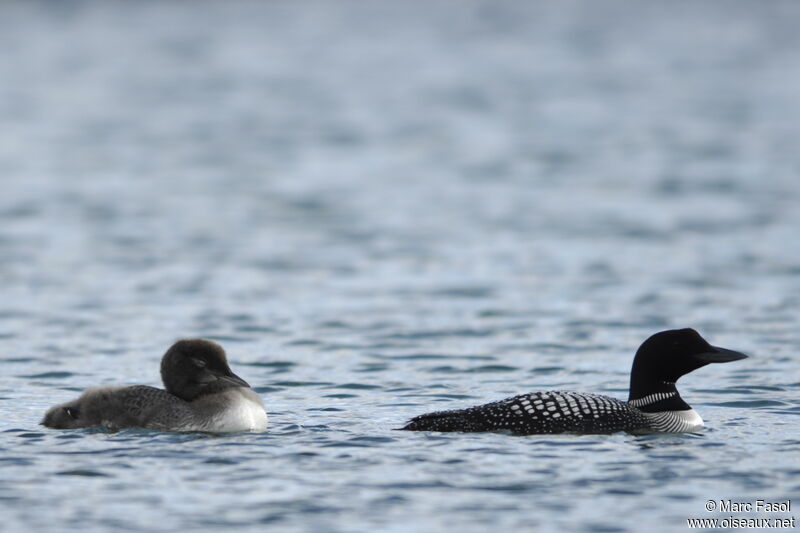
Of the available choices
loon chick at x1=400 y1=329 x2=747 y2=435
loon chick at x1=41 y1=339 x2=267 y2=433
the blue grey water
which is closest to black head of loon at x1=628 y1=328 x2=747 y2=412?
loon chick at x1=400 y1=329 x2=747 y2=435

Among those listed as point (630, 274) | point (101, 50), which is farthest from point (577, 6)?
point (630, 274)

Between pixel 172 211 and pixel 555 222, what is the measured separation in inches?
172

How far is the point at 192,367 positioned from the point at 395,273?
5933 millimetres

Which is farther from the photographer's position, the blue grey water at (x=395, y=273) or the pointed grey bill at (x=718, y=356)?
the pointed grey bill at (x=718, y=356)

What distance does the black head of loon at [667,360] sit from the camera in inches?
296

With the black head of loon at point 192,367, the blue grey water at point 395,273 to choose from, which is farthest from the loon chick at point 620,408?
the black head of loon at point 192,367

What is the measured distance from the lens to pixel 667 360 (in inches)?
296

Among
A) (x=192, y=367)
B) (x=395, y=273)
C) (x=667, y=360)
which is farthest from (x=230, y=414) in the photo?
(x=395, y=273)

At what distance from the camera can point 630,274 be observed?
12.9 meters

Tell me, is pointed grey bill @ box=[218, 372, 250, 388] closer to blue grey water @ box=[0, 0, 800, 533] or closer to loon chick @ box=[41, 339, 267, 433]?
loon chick @ box=[41, 339, 267, 433]

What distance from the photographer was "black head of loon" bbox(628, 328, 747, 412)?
7508 mm

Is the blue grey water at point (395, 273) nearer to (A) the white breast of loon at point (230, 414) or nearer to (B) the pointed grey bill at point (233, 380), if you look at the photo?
(A) the white breast of loon at point (230, 414)

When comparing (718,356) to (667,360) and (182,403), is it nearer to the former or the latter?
(667,360)

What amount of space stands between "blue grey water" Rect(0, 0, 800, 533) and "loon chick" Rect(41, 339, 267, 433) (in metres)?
0.11
